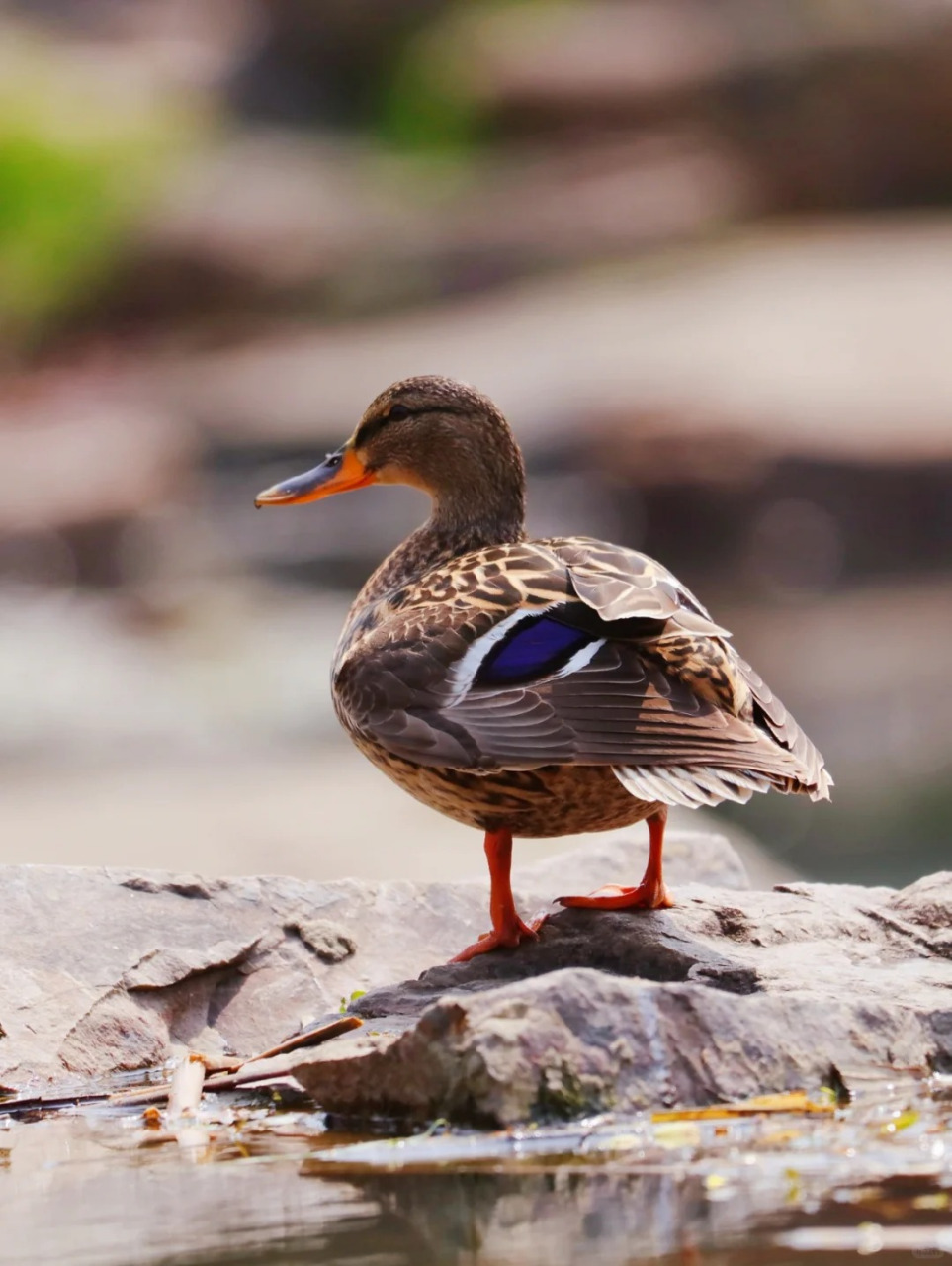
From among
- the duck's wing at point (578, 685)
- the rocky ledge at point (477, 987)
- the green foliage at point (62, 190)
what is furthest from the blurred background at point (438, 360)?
the duck's wing at point (578, 685)

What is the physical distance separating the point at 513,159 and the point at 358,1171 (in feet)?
74.1

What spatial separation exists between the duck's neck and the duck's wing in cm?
61

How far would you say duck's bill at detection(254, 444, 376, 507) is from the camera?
5239 mm

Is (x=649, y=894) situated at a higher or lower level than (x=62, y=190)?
lower

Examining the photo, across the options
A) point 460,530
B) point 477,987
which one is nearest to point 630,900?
point 477,987

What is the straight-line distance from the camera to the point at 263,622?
12.6 meters

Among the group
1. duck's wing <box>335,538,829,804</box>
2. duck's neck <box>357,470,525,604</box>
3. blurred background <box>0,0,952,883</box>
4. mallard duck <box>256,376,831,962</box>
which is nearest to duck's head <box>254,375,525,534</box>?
duck's neck <box>357,470,525,604</box>

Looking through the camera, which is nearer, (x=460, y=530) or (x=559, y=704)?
(x=559, y=704)

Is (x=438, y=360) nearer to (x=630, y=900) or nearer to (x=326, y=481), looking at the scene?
(x=326, y=481)

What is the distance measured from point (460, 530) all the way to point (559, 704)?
1.28 meters

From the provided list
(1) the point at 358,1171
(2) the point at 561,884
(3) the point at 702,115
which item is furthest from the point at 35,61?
(1) the point at 358,1171

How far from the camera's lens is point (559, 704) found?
12.4 ft

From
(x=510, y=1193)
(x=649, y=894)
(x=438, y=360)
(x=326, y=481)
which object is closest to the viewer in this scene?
(x=510, y=1193)

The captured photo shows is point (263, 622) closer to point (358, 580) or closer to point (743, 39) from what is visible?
point (358, 580)
